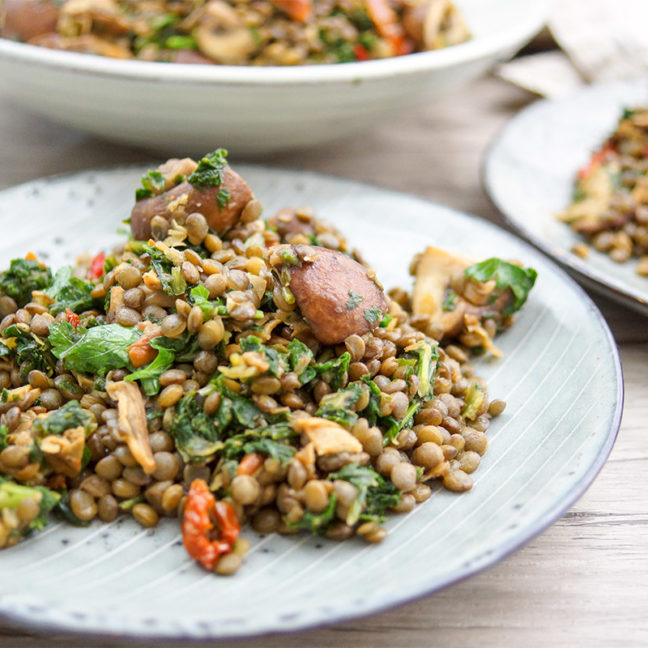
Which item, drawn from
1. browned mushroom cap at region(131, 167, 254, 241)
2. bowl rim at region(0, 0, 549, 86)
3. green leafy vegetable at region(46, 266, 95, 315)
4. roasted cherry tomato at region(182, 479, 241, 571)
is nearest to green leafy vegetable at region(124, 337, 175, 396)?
roasted cherry tomato at region(182, 479, 241, 571)

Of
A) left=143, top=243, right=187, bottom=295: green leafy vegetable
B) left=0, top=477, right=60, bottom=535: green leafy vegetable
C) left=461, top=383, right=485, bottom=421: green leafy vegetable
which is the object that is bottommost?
left=461, top=383, right=485, bottom=421: green leafy vegetable

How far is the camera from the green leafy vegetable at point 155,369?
105 inches

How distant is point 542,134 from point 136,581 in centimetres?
407

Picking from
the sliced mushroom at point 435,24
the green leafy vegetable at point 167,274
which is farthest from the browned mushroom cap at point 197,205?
the sliced mushroom at point 435,24

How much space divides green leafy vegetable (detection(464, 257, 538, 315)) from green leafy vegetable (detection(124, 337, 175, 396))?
152 centimetres

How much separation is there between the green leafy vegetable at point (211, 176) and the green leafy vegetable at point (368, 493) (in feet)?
4.19

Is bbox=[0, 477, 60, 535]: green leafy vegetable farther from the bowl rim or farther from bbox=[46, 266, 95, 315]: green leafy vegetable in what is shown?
the bowl rim

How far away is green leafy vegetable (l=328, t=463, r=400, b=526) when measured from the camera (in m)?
2.43

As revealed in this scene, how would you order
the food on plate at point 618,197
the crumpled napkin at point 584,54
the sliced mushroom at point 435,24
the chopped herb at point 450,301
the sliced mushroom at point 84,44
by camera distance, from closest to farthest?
the chopped herb at point 450,301
the food on plate at point 618,197
the sliced mushroom at point 84,44
the sliced mushroom at point 435,24
the crumpled napkin at point 584,54

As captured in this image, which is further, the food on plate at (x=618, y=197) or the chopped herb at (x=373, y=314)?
the food on plate at (x=618, y=197)

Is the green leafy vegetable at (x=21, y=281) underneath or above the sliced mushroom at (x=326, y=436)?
above

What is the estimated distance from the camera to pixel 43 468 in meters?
2.49

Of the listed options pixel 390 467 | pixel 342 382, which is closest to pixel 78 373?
pixel 342 382

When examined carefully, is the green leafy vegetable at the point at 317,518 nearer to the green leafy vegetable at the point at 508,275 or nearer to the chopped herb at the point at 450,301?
the chopped herb at the point at 450,301
